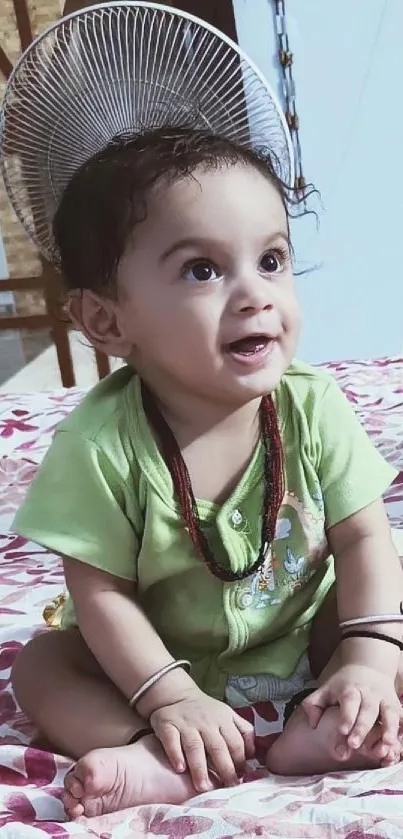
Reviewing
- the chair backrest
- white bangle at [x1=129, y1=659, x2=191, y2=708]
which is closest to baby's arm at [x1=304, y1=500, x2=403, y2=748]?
white bangle at [x1=129, y1=659, x2=191, y2=708]

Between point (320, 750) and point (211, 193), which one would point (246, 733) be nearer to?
point (320, 750)

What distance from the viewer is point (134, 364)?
819mm

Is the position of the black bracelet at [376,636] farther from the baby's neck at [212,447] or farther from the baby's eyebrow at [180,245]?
the baby's eyebrow at [180,245]

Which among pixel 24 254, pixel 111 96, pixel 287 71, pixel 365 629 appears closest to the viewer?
pixel 365 629

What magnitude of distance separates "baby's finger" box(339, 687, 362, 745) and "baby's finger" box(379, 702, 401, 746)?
0.02 metres

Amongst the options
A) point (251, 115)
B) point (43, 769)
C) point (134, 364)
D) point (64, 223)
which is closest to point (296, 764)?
point (43, 769)

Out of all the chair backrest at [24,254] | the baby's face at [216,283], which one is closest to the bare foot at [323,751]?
the baby's face at [216,283]

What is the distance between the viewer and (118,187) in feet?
2.47

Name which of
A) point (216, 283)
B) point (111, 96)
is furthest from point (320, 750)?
point (111, 96)

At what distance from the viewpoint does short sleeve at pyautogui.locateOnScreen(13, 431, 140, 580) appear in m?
0.76

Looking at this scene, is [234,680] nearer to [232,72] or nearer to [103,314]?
[103,314]

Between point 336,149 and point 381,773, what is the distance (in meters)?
1.95

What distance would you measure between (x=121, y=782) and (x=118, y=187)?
422mm

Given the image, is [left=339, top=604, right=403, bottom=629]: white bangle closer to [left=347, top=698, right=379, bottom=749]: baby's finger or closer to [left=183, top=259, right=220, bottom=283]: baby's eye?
[left=347, top=698, right=379, bottom=749]: baby's finger
